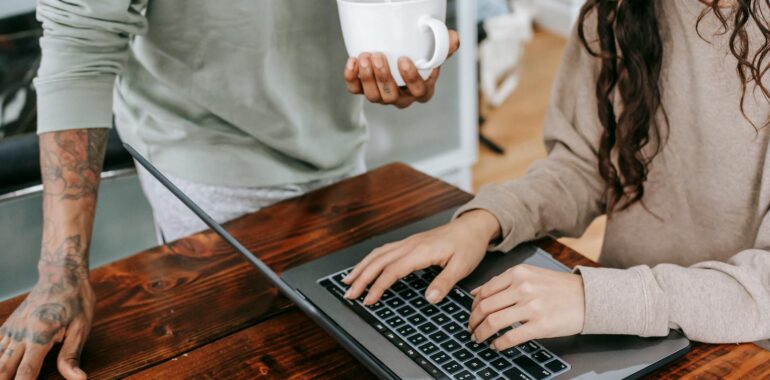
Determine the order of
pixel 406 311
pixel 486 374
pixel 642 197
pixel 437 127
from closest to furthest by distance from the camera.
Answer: pixel 486 374 → pixel 406 311 → pixel 642 197 → pixel 437 127

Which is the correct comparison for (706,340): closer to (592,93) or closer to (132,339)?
(592,93)

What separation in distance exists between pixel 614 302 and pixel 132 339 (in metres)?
0.49

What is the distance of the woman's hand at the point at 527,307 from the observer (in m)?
0.73

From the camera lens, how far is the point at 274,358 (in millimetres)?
809

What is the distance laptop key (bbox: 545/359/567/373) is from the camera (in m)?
0.71

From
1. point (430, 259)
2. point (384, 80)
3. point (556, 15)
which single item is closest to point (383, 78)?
point (384, 80)

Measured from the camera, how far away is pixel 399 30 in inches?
30.5

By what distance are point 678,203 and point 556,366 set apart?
0.35 meters

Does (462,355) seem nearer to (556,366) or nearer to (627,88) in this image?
(556,366)

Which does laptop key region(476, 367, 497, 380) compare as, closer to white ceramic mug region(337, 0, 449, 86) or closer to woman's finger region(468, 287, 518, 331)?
woman's finger region(468, 287, 518, 331)

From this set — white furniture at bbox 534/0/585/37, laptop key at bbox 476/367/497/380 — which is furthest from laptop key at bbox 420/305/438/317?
white furniture at bbox 534/0/585/37

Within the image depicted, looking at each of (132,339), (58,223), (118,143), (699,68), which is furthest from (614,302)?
(118,143)

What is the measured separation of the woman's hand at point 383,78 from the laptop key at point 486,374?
0.30 metres

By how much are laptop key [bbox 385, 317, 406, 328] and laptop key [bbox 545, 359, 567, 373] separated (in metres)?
0.15
